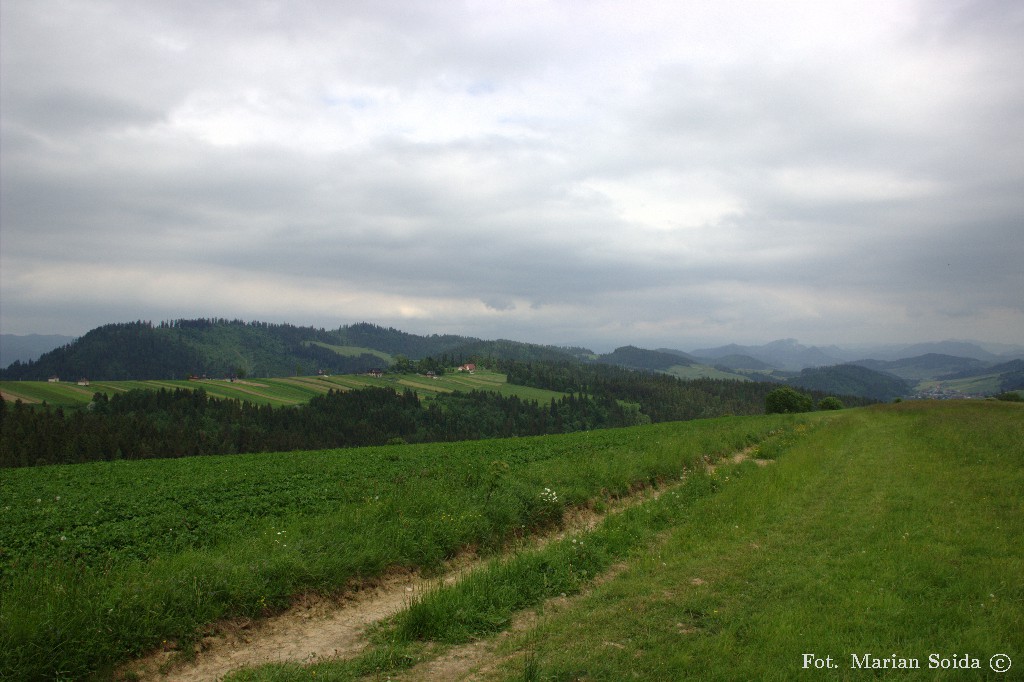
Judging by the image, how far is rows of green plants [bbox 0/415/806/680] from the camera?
6.86m

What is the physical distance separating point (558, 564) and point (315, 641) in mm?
4414

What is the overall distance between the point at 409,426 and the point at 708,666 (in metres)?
145

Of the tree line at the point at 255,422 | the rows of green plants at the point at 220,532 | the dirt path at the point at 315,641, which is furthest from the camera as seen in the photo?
the tree line at the point at 255,422

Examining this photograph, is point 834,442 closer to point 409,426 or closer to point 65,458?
point 65,458

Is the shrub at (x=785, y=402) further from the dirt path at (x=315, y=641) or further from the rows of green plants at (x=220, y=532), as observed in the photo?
the dirt path at (x=315, y=641)

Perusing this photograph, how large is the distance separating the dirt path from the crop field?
147449mm

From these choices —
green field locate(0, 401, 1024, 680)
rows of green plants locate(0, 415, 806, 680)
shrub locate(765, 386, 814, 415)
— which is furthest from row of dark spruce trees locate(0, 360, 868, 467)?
green field locate(0, 401, 1024, 680)

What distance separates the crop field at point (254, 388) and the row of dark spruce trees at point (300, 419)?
8.92m

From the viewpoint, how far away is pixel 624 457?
20.8 m

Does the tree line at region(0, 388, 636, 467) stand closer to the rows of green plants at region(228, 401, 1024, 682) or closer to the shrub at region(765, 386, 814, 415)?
the shrub at region(765, 386, 814, 415)

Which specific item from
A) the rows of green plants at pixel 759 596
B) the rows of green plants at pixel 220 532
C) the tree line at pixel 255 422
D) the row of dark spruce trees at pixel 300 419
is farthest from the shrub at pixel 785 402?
the tree line at pixel 255 422

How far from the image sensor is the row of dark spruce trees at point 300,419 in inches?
3238

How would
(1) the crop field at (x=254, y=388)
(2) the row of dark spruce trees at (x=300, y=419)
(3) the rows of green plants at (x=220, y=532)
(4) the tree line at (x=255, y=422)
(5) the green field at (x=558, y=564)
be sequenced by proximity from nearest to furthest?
(5) the green field at (x=558, y=564), (3) the rows of green plants at (x=220, y=532), (4) the tree line at (x=255, y=422), (2) the row of dark spruce trees at (x=300, y=419), (1) the crop field at (x=254, y=388)

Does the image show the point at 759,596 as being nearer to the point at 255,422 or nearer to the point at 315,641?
the point at 315,641
